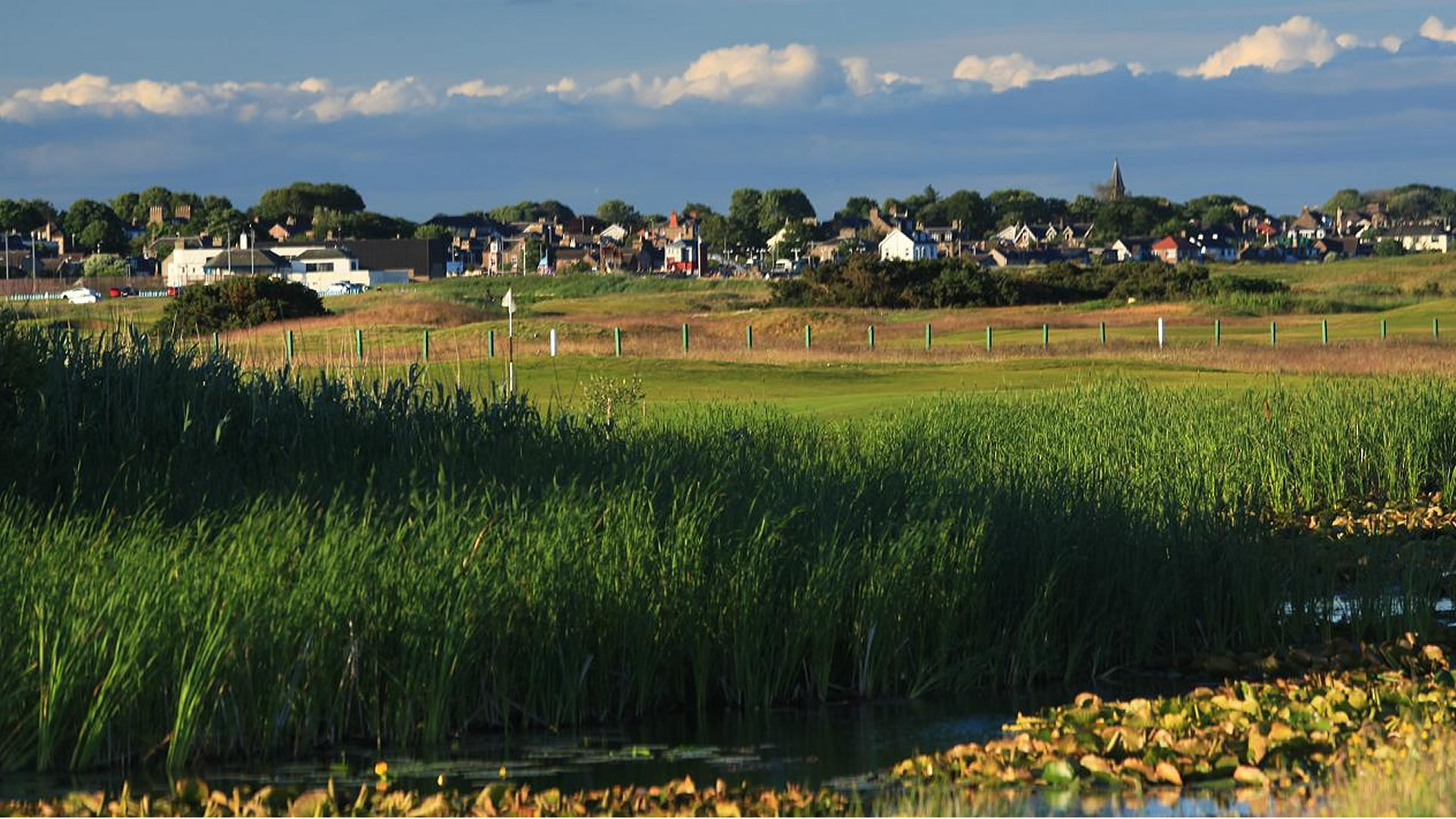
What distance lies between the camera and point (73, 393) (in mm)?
15695

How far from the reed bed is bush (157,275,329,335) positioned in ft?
145

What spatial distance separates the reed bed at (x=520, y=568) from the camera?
32.1 feet

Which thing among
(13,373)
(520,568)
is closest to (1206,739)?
(520,568)

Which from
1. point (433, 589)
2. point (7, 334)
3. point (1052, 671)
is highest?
point (7, 334)

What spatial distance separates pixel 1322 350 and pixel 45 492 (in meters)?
33.7

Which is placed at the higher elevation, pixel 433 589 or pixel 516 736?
pixel 433 589

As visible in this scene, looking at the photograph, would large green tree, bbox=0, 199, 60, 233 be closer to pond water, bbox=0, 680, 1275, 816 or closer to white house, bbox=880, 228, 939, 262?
white house, bbox=880, 228, 939, 262

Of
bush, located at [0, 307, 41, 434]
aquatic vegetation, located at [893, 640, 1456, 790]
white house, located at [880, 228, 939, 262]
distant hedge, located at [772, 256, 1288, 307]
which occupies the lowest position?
aquatic vegetation, located at [893, 640, 1456, 790]

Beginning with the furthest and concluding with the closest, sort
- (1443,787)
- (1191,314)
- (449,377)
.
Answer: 1. (1191,314)
2. (449,377)
3. (1443,787)

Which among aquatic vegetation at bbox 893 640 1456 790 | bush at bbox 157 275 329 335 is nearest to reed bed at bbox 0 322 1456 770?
aquatic vegetation at bbox 893 640 1456 790

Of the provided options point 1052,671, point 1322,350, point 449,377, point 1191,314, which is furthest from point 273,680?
point 1191,314

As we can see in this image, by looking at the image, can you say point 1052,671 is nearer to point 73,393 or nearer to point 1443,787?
point 1443,787

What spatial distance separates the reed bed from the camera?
9773mm

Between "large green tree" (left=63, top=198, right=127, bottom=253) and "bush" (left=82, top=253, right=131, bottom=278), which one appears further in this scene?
"large green tree" (left=63, top=198, right=127, bottom=253)
